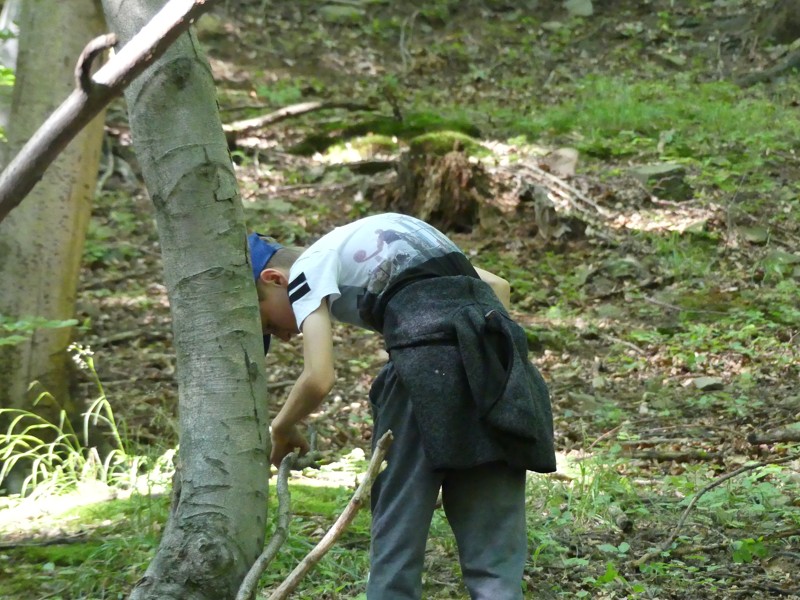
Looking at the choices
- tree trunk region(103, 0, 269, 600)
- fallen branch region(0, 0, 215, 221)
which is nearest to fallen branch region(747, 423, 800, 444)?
tree trunk region(103, 0, 269, 600)

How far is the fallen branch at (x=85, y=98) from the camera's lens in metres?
1.05

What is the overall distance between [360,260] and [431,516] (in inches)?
30.1

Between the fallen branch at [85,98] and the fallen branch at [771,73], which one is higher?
the fallen branch at [771,73]

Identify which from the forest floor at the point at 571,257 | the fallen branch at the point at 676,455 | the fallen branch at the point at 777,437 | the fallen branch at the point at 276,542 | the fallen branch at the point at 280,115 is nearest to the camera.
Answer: the fallen branch at the point at 276,542

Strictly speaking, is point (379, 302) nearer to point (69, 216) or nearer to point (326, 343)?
point (326, 343)

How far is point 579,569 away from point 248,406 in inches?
64.2

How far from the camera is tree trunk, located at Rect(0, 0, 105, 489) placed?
462 centimetres

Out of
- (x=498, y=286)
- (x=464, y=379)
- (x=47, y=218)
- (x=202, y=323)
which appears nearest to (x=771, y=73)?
(x=47, y=218)

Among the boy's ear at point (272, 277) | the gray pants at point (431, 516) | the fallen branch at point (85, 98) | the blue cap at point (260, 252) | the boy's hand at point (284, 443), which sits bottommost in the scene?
the gray pants at point (431, 516)

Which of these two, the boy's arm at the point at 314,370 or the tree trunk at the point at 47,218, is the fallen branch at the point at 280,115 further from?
the boy's arm at the point at 314,370

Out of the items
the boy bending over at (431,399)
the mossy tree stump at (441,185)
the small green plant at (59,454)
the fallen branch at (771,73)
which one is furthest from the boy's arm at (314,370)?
the fallen branch at (771,73)

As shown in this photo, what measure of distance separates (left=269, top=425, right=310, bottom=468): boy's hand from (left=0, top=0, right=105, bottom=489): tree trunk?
234 centimetres

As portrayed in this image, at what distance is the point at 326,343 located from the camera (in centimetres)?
260

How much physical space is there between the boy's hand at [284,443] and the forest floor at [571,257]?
2.22ft
